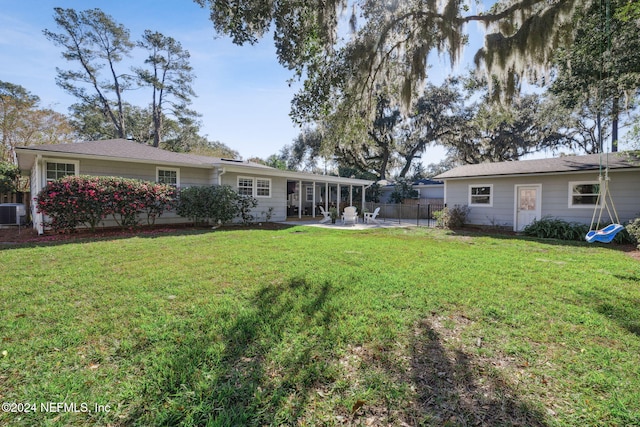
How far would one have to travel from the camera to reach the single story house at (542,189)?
32.0ft

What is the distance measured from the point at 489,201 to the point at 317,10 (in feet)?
36.3

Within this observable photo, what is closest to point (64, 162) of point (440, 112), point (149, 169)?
point (149, 169)

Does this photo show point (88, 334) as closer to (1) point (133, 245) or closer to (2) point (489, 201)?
(1) point (133, 245)

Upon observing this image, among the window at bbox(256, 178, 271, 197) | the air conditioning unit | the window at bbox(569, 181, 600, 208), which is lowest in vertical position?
the air conditioning unit

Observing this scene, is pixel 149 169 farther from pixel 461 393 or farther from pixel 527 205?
pixel 527 205

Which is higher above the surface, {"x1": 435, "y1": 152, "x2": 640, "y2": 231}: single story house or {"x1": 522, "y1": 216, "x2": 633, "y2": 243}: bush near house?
{"x1": 435, "y1": 152, "x2": 640, "y2": 231}: single story house

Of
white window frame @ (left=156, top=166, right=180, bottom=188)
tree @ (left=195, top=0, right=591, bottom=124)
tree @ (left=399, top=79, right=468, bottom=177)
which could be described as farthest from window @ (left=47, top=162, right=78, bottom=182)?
tree @ (left=399, top=79, right=468, bottom=177)

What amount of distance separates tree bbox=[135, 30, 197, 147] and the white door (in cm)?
2681

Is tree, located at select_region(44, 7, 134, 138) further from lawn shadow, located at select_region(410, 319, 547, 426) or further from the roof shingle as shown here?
lawn shadow, located at select_region(410, 319, 547, 426)

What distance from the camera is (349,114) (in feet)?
25.2

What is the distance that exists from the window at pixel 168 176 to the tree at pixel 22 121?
16913 millimetres

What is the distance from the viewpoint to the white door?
1156 cm

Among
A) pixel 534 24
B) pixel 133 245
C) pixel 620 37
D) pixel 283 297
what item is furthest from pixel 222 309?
pixel 620 37

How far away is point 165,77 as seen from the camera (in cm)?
2516
